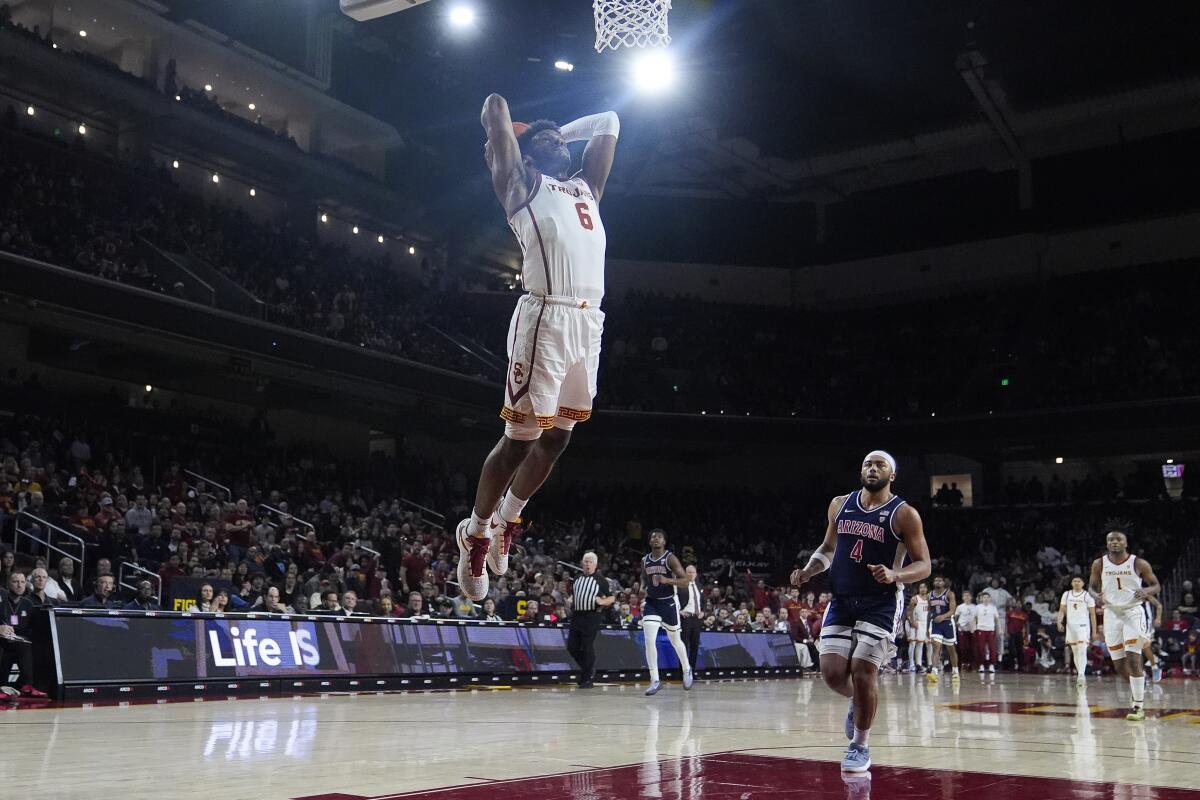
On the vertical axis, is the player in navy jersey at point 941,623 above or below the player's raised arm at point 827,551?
below

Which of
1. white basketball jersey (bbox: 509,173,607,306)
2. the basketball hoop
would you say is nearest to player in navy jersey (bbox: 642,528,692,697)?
the basketball hoop

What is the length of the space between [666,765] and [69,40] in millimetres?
28670

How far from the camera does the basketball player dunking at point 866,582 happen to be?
24.6ft

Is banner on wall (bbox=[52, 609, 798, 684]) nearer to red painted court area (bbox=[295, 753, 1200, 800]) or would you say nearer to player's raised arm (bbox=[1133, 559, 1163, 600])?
red painted court area (bbox=[295, 753, 1200, 800])

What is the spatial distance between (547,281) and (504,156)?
65 cm

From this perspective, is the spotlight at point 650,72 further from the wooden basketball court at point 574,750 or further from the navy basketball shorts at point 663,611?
the navy basketball shorts at point 663,611

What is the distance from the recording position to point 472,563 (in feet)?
20.2

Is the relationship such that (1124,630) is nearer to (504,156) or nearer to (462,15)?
(504,156)

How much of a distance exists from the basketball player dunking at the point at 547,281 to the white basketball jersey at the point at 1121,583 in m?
9.69

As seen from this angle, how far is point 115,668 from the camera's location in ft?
40.8

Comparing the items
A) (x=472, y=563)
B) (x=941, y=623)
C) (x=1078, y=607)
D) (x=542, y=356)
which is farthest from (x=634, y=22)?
(x=941, y=623)

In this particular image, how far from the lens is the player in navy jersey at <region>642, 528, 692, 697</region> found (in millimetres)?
15680

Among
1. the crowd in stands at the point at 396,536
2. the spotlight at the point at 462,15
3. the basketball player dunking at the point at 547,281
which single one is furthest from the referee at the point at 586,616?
the spotlight at the point at 462,15

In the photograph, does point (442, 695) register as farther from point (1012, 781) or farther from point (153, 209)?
point (153, 209)
